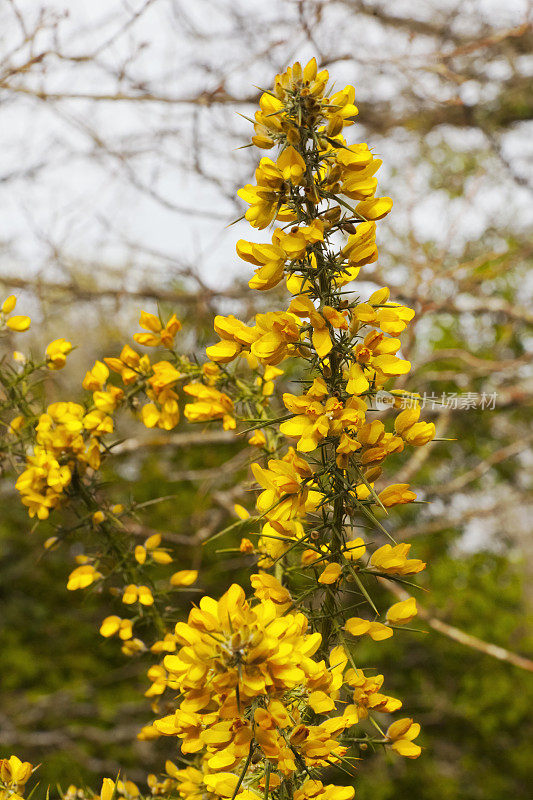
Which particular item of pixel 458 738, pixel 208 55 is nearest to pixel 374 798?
pixel 458 738

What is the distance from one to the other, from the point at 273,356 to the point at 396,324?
5.1 inches

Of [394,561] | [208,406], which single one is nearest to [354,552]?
[394,561]

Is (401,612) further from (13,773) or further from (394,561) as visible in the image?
(13,773)

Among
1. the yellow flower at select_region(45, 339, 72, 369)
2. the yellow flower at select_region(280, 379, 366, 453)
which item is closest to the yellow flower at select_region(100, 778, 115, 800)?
the yellow flower at select_region(280, 379, 366, 453)

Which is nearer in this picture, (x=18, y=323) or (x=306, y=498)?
(x=306, y=498)

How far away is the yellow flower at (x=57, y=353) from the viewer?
→ 3.23 feet

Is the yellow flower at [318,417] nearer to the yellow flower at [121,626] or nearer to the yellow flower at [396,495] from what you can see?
the yellow flower at [396,495]

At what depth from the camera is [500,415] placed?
13.1ft

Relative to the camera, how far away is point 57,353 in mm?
991

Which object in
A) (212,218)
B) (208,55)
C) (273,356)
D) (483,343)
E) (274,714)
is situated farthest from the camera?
(483,343)

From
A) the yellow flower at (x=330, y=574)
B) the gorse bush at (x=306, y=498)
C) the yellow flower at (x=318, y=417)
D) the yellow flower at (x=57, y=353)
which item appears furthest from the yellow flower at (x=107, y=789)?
→ the yellow flower at (x=57, y=353)

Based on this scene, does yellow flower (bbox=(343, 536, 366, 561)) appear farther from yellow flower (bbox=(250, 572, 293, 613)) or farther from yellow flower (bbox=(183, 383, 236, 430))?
yellow flower (bbox=(183, 383, 236, 430))

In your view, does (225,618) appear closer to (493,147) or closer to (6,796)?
(6,796)

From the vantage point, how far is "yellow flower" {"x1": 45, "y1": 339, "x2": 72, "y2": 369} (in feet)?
3.23
